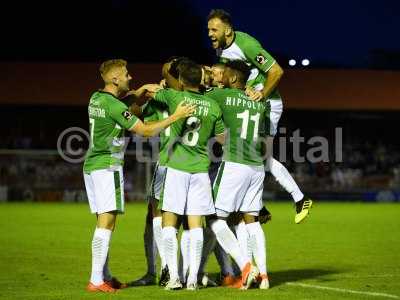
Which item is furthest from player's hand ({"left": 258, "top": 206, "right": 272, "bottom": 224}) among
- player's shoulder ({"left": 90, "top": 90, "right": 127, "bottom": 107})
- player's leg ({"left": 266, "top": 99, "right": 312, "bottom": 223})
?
player's shoulder ({"left": 90, "top": 90, "right": 127, "bottom": 107})

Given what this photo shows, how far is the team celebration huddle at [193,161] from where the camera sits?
986 cm

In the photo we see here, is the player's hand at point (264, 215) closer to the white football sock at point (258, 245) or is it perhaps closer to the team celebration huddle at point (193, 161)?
the team celebration huddle at point (193, 161)

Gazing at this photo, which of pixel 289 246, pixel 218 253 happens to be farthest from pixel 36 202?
pixel 218 253

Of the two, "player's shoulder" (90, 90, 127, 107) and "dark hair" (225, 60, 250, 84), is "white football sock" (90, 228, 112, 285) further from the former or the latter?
Result: "dark hair" (225, 60, 250, 84)

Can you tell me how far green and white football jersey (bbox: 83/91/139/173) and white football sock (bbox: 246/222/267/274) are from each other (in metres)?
1.63

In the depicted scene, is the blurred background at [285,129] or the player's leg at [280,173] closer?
the player's leg at [280,173]

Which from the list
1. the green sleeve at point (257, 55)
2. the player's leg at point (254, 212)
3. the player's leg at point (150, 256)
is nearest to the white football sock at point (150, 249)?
the player's leg at point (150, 256)

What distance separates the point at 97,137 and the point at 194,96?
3.65ft

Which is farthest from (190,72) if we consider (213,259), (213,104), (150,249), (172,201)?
(213,259)

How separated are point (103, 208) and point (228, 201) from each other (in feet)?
4.46

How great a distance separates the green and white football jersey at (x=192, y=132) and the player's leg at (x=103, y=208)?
1.99 feet

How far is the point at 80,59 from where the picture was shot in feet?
188

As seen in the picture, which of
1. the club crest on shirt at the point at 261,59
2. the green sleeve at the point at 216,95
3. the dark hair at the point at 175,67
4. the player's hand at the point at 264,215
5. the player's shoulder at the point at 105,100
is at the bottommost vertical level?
the player's hand at the point at 264,215

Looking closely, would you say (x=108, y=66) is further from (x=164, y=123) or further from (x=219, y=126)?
(x=219, y=126)
